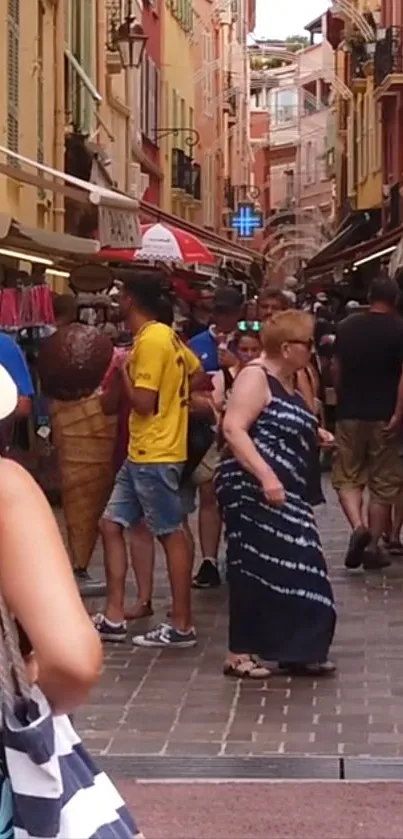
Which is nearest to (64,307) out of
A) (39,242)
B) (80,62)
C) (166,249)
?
(39,242)

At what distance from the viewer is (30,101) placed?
1925 cm

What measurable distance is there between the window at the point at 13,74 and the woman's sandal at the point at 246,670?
10.2 metres

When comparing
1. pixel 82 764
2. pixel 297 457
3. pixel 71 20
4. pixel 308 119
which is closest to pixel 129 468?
pixel 297 457

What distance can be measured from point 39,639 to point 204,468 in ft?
25.2

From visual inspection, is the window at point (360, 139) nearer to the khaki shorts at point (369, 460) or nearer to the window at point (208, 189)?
the window at point (208, 189)

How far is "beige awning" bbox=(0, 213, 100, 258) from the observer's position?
1231 centimetres

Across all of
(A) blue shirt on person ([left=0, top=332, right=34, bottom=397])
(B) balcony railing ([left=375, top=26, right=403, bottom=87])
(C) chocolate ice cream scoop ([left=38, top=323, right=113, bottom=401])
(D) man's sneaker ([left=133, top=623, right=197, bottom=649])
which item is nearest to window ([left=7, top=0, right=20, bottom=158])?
(C) chocolate ice cream scoop ([left=38, top=323, right=113, bottom=401])

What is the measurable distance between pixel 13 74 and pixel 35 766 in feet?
52.3

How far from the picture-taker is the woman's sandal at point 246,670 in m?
8.27

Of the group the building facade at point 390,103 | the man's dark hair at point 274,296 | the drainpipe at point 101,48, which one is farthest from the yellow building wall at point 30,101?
the building facade at point 390,103

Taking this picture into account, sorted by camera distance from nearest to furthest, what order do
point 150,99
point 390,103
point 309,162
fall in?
point 150,99 → point 390,103 → point 309,162

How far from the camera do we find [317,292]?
1479 inches

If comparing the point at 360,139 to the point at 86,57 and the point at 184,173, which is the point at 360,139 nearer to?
the point at 184,173

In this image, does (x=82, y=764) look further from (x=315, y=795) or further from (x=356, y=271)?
(x=356, y=271)
